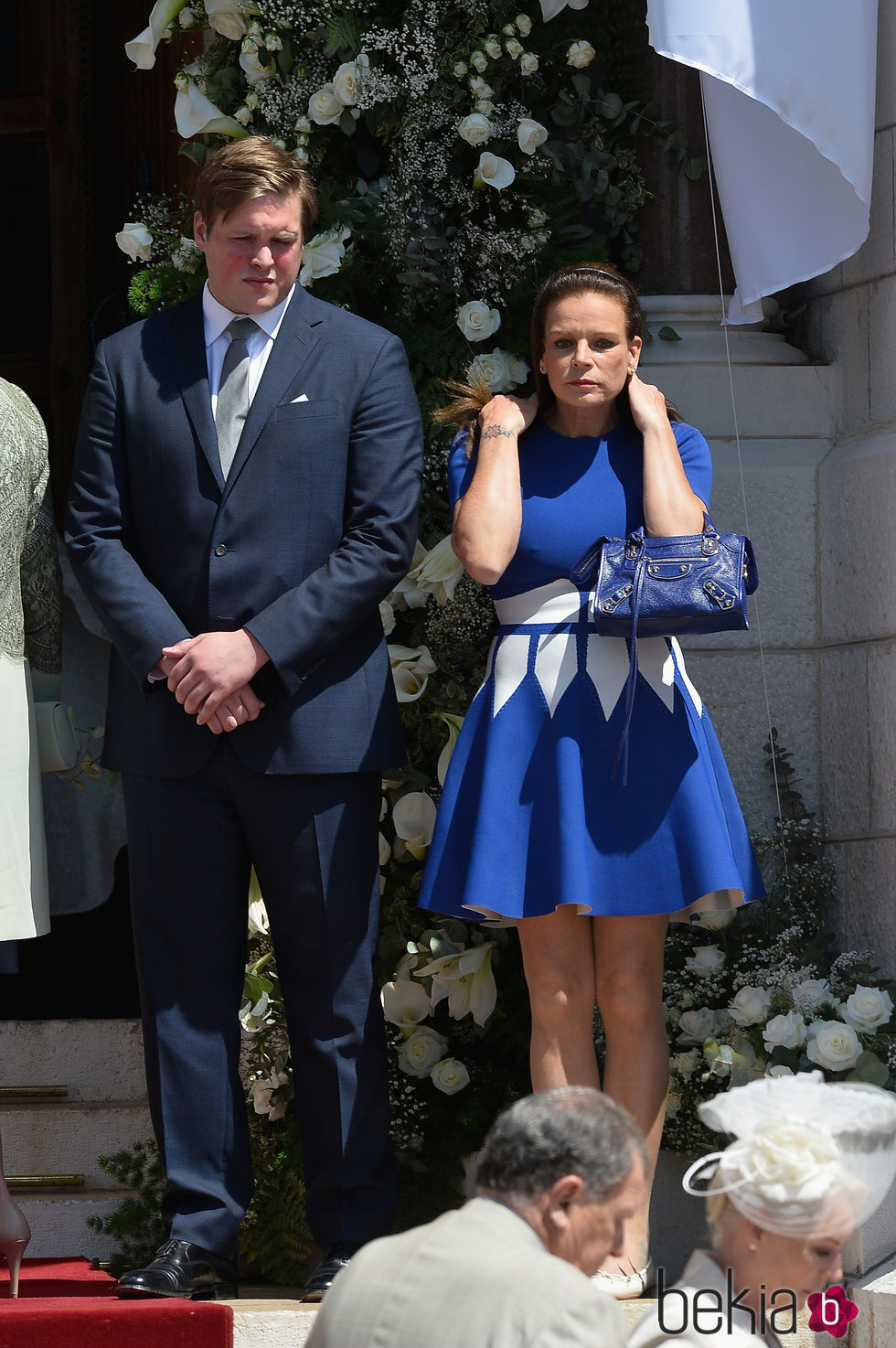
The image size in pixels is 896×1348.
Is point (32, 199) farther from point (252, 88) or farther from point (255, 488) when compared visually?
point (255, 488)

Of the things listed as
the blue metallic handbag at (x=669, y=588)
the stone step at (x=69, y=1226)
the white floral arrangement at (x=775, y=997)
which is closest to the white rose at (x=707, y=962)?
the white floral arrangement at (x=775, y=997)

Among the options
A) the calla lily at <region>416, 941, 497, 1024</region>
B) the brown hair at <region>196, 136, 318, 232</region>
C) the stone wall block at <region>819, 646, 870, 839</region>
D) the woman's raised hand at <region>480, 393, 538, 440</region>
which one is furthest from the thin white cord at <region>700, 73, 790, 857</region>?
the brown hair at <region>196, 136, 318, 232</region>

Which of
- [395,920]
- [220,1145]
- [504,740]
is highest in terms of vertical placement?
[504,740]

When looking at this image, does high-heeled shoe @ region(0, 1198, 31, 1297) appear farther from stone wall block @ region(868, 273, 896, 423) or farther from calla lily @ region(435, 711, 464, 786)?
stone wall block @ region(868, 273, 896, 423)

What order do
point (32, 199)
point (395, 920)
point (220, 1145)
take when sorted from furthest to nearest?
point (32, 199) → point (395, 920) → point (220, 1145)

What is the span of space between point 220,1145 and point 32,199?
403 centimetres

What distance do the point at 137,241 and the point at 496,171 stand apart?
3.03 feet

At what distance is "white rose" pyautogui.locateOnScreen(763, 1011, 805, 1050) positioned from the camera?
3.73 m

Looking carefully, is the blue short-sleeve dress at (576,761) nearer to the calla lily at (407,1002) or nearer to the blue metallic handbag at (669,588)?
the blue metallic handbag at (669,588)

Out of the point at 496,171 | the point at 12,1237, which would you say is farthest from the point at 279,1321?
the point at 496,171

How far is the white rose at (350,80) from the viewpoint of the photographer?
13.9ft

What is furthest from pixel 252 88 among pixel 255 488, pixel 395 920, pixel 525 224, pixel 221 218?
pixel 395 920

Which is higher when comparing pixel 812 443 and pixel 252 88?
pixel 252 88

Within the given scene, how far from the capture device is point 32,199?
6.32 m
